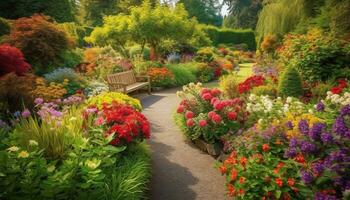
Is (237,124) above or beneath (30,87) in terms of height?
beneath

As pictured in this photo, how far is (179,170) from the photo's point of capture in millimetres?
5059

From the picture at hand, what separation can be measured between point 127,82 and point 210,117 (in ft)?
22.2

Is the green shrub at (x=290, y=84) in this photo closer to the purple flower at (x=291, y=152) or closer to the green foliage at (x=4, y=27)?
the purple flower at (x=291, y=152)

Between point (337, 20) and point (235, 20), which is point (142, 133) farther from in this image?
point (235, 20)

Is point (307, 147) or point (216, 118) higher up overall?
point (307, 147)

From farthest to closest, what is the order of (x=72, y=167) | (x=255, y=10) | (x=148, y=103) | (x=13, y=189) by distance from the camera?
(x=255, y=10) < (x=148, y=103) < (x=72, y=167) < (x=13, y=189)

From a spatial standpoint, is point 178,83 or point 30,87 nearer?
point 30,87

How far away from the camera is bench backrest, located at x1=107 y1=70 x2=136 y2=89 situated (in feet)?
34.6

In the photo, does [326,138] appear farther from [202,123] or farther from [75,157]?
[75,157]

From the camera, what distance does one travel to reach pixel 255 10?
41469 mm

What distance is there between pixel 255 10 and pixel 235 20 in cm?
317

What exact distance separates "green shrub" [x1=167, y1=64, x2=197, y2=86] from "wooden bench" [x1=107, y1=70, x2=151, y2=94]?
6.45 ft

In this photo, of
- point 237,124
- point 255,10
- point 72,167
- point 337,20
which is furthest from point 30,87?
point 255,10

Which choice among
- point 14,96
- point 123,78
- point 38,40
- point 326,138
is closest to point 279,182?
point 326,138
